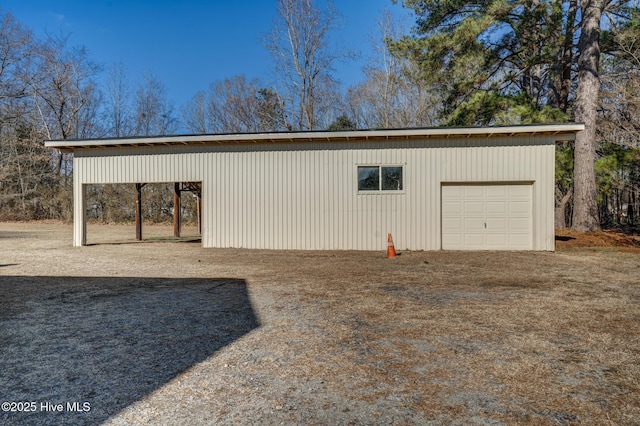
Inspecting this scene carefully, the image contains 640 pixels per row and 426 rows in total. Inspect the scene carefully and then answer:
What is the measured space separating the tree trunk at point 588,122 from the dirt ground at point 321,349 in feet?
26.5

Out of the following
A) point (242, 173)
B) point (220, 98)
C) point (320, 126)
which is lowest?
point (242, 173)

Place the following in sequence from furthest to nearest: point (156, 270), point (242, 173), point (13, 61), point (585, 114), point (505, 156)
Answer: point (13, 61) → point (585, 114) → point (242, 173) → point (505, 156) → point (156, 270)

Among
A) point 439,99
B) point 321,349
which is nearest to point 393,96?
point 439,99

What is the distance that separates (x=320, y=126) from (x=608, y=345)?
24.7 m

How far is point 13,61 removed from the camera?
89.2ft

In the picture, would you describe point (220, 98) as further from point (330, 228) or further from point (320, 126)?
point (330, 228)

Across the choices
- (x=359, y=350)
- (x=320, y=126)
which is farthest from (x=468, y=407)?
(x=320, y=126)

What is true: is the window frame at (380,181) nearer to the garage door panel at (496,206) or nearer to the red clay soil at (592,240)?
the garage door panel at (496,206)

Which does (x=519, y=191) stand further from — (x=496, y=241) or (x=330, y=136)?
(x=330, y=136)

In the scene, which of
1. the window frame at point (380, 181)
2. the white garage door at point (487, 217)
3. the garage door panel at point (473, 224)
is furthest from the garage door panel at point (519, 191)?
the window frame at point (380, 181)

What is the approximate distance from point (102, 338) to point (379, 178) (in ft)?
28.6

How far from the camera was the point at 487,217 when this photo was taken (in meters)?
11.3

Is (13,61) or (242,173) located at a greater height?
(13,61)

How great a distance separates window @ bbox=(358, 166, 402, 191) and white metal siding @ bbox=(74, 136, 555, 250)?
178 mm
